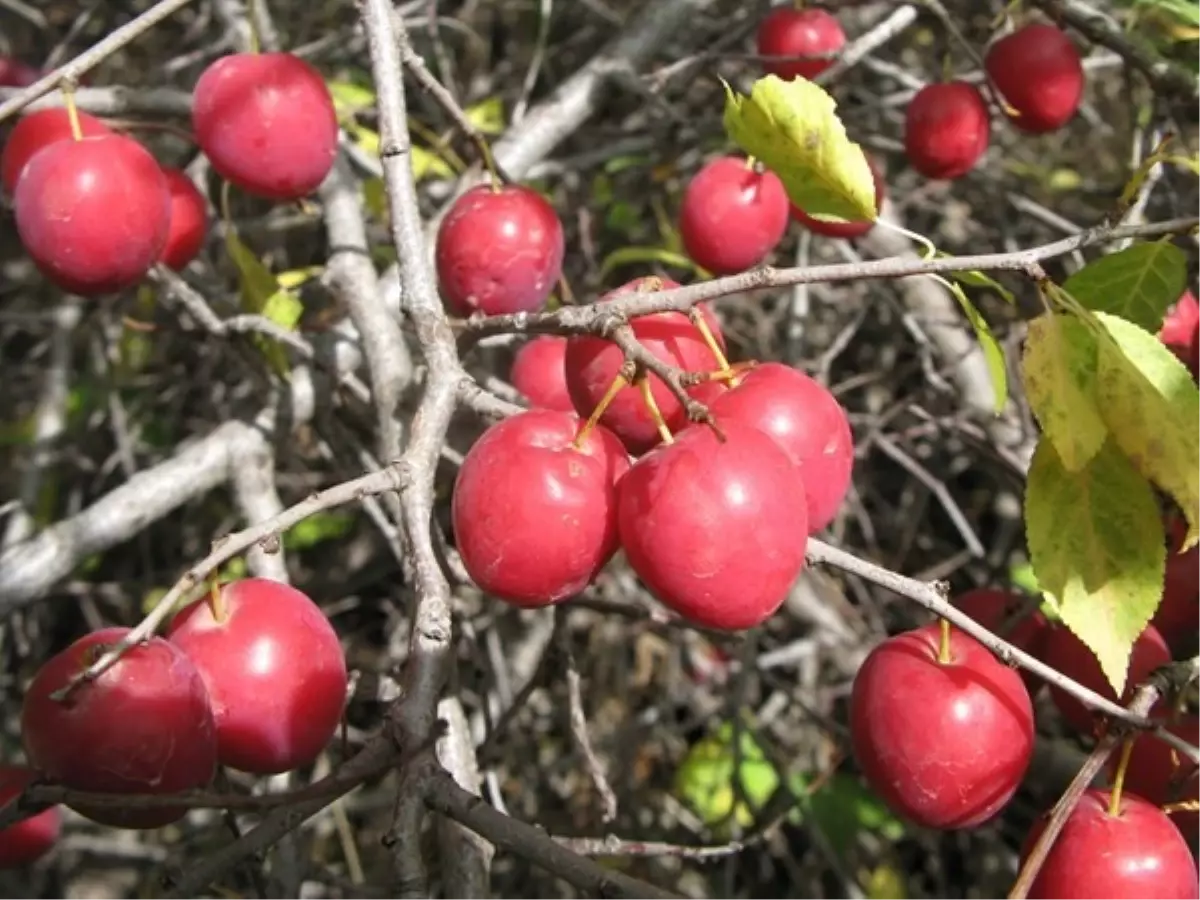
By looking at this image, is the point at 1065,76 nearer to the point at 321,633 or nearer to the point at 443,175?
Result: the point at 443,175

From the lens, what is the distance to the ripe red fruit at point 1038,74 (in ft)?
5.51

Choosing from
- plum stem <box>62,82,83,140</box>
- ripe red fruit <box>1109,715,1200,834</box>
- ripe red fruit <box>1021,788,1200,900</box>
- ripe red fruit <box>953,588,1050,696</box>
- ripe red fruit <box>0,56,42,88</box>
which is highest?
plum stem <box>62,82,83,140</box>

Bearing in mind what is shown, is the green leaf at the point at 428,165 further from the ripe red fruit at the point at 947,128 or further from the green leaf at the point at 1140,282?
the green leaf at the point at 1140,282

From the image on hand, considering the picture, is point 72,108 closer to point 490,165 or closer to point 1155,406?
point 490,165

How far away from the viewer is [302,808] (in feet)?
2.95

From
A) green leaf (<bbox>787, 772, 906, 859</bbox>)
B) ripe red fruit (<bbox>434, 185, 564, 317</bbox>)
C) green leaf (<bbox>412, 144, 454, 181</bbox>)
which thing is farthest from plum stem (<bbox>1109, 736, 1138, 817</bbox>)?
green leaf (<bbox>412, 144, 454, 181</bbox>)

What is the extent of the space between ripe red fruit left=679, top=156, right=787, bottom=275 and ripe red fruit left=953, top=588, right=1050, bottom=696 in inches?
21.5

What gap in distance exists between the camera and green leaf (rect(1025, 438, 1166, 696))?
1.00m

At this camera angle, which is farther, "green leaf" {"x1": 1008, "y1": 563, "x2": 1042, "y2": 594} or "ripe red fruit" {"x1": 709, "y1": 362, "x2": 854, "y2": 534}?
"green leaf" {"x1": 1008, "y1": 563, "x2": 1042, "y2": 594}

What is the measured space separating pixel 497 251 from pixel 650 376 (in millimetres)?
475

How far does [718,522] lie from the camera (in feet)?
2.88

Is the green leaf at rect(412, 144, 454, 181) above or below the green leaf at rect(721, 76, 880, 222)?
below

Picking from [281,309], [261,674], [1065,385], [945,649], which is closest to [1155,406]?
[1065,385]

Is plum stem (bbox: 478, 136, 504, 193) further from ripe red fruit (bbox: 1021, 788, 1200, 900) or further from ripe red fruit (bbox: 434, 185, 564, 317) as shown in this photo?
ripe red fruit (bbox: 1021, 788, 1200, 900)
